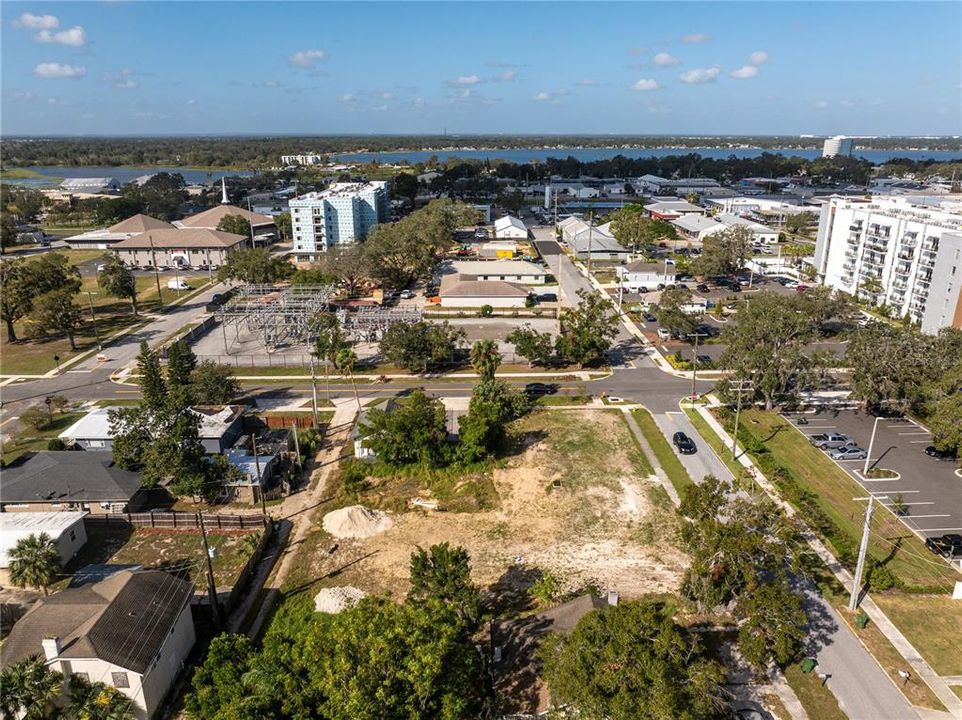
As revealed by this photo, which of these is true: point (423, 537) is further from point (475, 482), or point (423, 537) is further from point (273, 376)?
point (273, 376)

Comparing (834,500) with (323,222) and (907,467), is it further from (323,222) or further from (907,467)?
(323,222)

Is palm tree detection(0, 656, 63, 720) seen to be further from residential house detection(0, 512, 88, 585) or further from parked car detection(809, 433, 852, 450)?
parked car detection(809, 433, 852, 450)

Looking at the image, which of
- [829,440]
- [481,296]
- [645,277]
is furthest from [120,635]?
[645,277]

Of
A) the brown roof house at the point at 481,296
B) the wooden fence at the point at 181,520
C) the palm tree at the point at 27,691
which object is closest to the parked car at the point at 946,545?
the wooden fence at the point at 181,520

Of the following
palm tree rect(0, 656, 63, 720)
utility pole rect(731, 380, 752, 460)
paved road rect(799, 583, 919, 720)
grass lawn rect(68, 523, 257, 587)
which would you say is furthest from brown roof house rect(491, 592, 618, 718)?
utility pole rect(731, 380, 752, 460)

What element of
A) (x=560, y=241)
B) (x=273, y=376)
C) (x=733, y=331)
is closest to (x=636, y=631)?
(x=733, y=331)

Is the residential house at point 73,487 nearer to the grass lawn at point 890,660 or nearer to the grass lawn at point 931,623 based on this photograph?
the grass lawn at point 890,660
